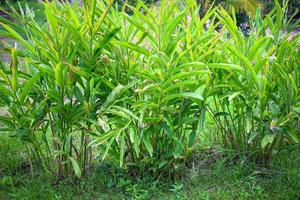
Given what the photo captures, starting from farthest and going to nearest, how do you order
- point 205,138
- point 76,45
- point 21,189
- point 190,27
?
point 205,138 → point 21,189 → point 190,27 → point 76,45

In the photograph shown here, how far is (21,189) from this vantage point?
309 cm

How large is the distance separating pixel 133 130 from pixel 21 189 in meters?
0.95

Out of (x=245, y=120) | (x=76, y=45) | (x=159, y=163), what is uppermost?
(x=76, y=45)

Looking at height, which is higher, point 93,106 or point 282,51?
point 282,51

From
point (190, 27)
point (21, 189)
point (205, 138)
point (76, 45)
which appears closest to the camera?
point (76, 45)

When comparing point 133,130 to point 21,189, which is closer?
point 133,130

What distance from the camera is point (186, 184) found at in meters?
3.03

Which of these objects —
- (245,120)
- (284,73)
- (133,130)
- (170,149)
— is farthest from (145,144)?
(284,73)

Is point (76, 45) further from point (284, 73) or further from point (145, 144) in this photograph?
point (284, 73)

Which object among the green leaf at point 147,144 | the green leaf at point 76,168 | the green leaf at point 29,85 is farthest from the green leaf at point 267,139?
the green leaf at point 29,85

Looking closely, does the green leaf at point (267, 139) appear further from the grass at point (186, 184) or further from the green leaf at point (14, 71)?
the green leaf at point (14, 71)

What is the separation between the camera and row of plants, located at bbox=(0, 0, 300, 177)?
2.69 m

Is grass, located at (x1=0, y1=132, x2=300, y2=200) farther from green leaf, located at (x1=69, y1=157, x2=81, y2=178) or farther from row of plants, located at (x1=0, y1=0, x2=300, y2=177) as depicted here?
green leaf, located at (x1=69, y1=157, x2=81, y2=178)

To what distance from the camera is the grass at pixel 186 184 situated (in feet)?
9.56
